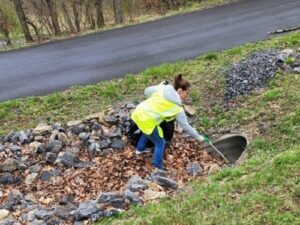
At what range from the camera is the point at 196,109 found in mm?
8477

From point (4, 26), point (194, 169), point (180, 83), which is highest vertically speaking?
point (180, 83)

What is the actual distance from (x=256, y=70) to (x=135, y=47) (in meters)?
4.99

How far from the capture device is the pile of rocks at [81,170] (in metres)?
5.83

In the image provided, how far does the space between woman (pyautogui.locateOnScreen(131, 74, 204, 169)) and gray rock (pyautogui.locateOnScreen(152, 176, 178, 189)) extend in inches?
33.2

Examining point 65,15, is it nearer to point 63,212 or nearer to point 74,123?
point 74,123

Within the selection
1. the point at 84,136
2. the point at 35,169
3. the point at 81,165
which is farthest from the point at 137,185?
the point at 84,136

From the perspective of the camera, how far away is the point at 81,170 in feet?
23.9

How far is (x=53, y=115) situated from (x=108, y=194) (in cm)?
348

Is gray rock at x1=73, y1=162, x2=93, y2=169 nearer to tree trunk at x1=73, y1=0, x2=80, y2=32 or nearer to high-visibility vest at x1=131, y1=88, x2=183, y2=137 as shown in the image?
high-visibility vest at x1=131, y1=88, x2=183, y2=137

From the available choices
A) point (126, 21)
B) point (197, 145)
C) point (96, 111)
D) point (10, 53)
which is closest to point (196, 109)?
point (197, 145)

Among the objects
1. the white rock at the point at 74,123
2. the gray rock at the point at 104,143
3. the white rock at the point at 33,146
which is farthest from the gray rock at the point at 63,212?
the white rock at the point at 74,123

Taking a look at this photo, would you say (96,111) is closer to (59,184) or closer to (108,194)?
(59,184)

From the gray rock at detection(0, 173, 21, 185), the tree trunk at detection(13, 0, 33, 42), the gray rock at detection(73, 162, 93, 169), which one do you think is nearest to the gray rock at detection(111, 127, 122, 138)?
the gray rock at detection(73, 162, 93, 169)

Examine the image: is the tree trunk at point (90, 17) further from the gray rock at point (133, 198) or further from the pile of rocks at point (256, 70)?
the gray rock at point (133, 198)
